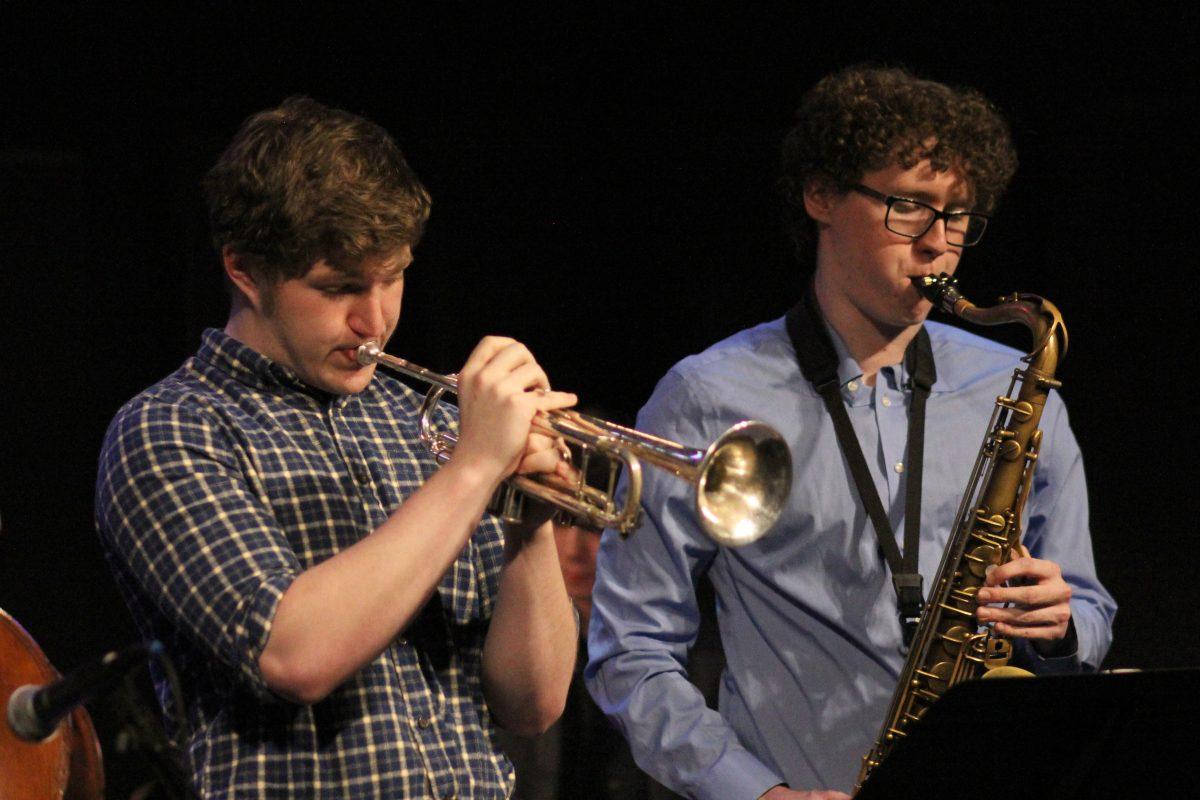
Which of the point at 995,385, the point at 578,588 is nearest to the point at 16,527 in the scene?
the point at 578,588

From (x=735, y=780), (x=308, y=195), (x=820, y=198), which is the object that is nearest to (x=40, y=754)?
(x=308, y=195)

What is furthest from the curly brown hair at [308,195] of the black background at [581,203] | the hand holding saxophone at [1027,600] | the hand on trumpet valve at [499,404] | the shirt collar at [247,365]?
the black background at [581,203]

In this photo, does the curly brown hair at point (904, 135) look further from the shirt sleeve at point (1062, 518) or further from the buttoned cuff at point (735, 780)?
the buttoned cuff at point (735, 780)

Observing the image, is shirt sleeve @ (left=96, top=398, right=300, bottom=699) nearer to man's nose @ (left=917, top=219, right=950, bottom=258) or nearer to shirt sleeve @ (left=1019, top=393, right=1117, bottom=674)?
man's nose @ (left=917, top=219, right=950, bottom=258)

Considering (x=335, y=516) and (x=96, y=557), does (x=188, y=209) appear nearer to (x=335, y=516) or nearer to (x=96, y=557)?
(x=96, y=557)

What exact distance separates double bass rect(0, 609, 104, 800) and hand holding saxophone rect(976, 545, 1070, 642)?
179cm

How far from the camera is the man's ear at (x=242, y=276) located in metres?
2.33

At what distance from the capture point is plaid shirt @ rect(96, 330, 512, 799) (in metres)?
2.05

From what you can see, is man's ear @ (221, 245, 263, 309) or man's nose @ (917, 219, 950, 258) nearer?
man's ear @ (221, 245, 263, 309)

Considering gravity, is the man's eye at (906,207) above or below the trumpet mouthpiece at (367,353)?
above

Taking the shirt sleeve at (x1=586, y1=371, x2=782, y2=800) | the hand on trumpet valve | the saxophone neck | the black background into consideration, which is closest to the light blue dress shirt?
the shirt sleeve at (x1=586, y1=371, x2=782, y2=800)

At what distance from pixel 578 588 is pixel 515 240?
1.26 m

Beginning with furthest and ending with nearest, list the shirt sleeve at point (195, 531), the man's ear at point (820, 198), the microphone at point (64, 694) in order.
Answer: the man's ear at point (820, 198) < the shirt sleeve at point (195, 531) < the microphone at point (64, 694)

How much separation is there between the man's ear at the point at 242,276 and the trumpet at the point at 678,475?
8.3 inches
